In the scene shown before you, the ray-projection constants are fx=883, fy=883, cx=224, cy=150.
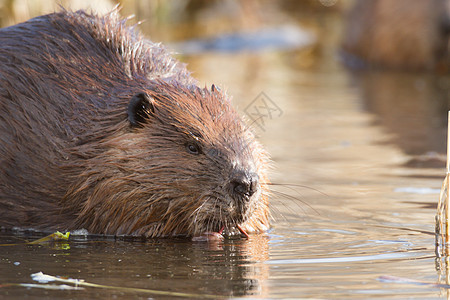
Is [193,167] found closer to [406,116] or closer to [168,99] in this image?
[168,99]

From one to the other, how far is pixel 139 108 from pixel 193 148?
0.34 m

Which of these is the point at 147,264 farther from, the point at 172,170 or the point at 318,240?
the point at 318,240

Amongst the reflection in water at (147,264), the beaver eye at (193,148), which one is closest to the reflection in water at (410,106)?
the beaver eye at (193,148)

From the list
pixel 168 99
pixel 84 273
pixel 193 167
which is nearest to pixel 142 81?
pixel 168 99

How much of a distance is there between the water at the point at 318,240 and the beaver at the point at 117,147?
0.55ft

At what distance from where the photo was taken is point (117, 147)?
13.7 ft

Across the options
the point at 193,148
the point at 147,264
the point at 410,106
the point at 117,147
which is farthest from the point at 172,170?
the point at 410,106

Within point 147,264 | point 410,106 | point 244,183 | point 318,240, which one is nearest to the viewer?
point 147,264

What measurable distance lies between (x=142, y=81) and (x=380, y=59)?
7.83 m

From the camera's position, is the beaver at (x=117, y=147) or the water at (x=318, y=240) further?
the beaver at (x=117, y=147)

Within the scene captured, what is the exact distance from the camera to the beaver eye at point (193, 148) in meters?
4.06

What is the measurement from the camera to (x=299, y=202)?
4.84 m

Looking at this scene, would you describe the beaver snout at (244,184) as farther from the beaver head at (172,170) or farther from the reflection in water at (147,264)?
the reflection in water at (147,264)

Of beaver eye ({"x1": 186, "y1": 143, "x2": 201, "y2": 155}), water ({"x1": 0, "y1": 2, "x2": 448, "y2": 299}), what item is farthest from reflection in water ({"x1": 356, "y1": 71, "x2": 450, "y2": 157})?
beaver eye ({"x1": 186, "y1": 143, "x2": 201, "y2": 155})
